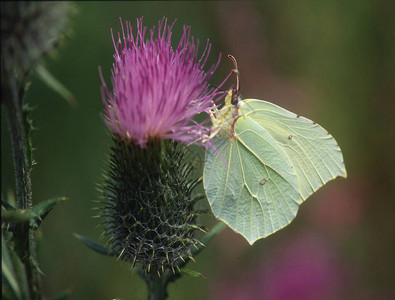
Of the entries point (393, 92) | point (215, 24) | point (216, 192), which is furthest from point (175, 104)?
point (393, 92)

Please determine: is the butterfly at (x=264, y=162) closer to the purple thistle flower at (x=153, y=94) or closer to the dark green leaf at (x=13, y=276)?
the purple thistle flower at (x=153, y=94)

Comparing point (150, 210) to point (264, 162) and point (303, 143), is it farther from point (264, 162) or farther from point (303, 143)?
point (303, 143)

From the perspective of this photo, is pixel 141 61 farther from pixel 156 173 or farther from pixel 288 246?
pixel 288 246

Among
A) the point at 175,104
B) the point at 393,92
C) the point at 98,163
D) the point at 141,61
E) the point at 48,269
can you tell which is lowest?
the point at 48,269

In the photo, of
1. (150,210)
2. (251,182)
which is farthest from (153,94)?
(251,182)

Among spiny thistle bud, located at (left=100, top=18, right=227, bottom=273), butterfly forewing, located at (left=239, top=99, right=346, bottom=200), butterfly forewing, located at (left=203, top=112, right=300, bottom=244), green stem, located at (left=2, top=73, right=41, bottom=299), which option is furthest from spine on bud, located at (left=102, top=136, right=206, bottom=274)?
butterfly forewing, located at (left=239, top=99, right=346, bottom=200)

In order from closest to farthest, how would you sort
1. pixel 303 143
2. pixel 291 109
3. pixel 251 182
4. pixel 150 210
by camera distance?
pixel 150 210 < pixel 251 182 < pixel 303 143 < pixel 291 109

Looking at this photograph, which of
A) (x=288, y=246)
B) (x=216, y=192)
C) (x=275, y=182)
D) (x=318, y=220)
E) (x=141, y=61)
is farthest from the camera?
(x=318, y=220)
